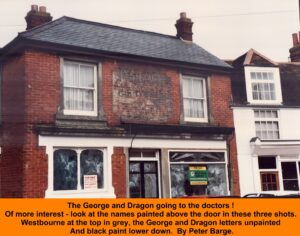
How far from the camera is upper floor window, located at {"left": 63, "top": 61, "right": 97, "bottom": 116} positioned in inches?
476

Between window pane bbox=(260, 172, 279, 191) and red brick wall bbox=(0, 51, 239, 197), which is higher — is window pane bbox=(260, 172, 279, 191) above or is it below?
below

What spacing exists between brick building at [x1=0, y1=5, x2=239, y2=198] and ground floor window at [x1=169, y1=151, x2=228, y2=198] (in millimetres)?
36

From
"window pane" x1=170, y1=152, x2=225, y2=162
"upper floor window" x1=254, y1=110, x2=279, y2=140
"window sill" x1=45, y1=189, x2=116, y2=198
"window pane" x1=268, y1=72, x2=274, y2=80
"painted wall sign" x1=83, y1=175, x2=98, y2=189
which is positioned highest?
"window pane" x1=268, y1=72, x2=274, y2=80

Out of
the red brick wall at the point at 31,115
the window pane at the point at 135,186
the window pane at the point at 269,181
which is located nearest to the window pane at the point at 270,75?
the window pane at the point at 269,181

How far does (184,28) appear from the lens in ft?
54.9

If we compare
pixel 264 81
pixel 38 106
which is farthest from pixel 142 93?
pixel 264 81

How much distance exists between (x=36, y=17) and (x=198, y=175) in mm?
7823

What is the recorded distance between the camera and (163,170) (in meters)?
13.3

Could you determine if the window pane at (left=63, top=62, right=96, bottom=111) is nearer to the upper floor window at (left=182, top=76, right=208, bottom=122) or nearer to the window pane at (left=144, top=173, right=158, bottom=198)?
the window pane at (left=144, top=173, right=158, bottom=198)

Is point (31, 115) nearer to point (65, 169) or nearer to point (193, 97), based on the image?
point (65, 169)

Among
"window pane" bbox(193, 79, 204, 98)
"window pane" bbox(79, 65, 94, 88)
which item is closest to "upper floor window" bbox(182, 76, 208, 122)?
"window pane" bbox(193, 79, 204, 98)

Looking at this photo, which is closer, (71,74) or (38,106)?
(38,106)

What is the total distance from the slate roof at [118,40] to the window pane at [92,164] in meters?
3.34
